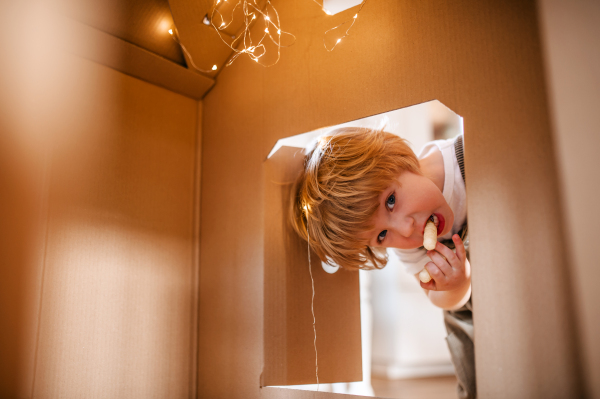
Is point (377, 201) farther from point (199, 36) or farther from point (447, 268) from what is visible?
point (199, 36)

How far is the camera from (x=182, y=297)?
817mm

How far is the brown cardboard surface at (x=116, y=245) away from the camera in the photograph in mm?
662

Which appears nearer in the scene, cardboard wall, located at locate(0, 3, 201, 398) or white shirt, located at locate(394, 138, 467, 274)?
cardboard wall, located at locate(0, 3, 201, 398)

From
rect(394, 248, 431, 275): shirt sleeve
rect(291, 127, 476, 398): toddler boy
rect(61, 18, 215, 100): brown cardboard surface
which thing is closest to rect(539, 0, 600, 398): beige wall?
rect(291, 127, 476, 398): toddler boy

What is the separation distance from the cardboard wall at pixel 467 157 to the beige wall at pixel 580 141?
0.01 meters

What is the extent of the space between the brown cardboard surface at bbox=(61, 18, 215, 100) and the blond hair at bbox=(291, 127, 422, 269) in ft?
0.95

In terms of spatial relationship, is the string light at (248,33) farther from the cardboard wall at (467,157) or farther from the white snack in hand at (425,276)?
the white snack in hand at (425,276)

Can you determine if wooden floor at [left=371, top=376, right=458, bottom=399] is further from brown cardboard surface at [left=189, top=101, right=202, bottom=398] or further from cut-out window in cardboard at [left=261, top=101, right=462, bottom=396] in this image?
brown cardboard surface at [left=189, top=101, right=202, bottom=398]

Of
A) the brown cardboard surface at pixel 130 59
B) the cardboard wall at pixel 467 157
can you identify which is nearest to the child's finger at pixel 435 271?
the cardboard wall at pixel 467 157

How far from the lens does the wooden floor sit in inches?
48.4

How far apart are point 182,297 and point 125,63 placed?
46 cm

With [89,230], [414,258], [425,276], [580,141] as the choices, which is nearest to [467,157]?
[580,141]

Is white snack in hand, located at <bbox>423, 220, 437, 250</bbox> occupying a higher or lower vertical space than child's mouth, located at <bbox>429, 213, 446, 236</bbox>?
lower

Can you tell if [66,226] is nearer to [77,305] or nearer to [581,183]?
[77,305]
